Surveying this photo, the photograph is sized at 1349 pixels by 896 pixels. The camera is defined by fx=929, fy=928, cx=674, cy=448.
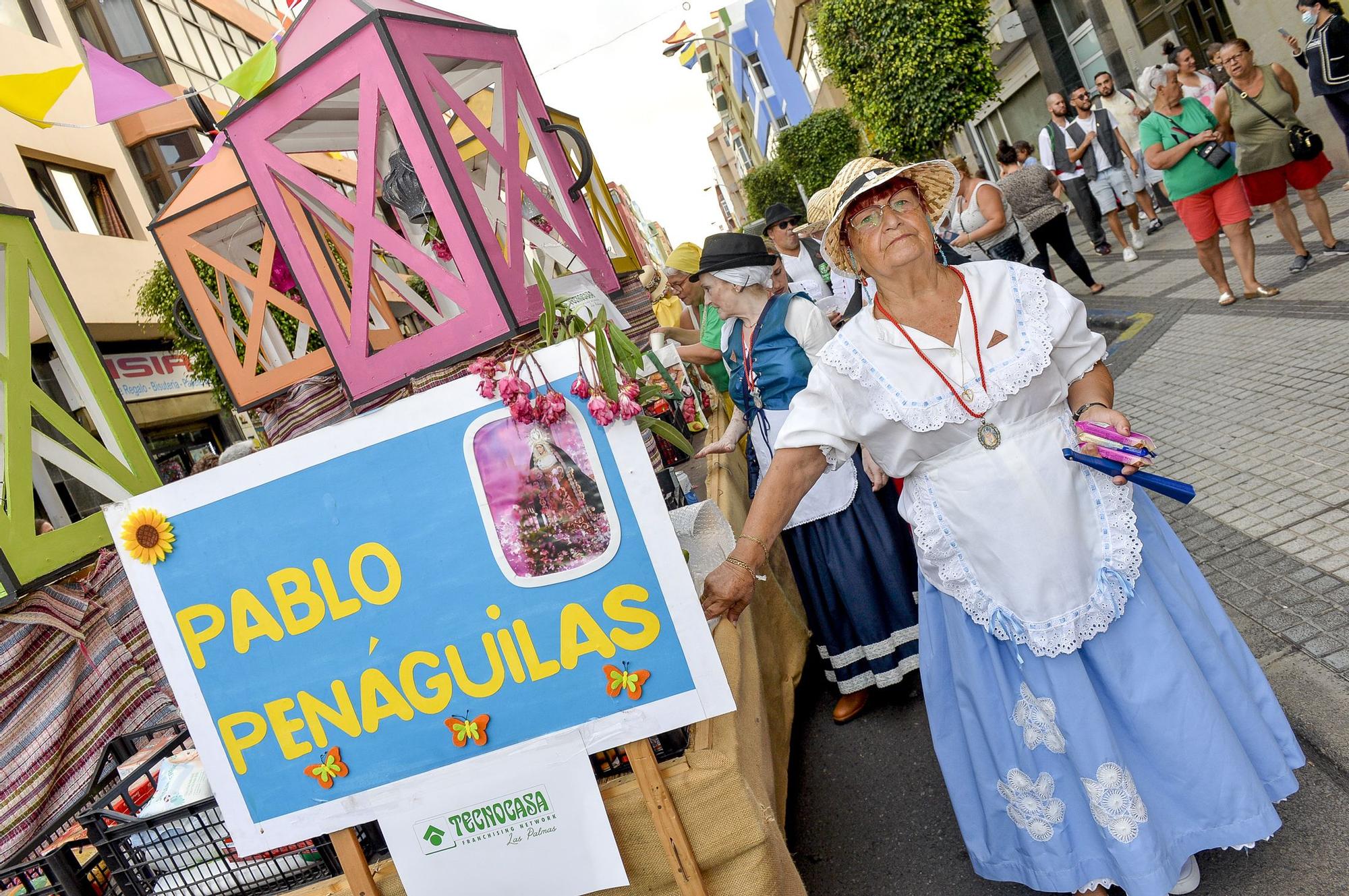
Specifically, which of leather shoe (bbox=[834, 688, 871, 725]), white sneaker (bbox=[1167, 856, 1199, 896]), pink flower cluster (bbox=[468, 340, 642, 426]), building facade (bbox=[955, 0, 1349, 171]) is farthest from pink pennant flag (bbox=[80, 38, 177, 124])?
building facade (bbox=[955, 0, 1349, 171])

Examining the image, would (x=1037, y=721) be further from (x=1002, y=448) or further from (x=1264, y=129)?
(x=1264, y=129)

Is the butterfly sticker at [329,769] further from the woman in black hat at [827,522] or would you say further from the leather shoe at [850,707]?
the leather shoe at [850,707]

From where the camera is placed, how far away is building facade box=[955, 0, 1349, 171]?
10969 millimetres

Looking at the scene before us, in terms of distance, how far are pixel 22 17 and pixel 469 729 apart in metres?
17.7

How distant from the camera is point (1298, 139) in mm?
6281

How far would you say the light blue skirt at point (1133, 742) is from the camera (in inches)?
84.8

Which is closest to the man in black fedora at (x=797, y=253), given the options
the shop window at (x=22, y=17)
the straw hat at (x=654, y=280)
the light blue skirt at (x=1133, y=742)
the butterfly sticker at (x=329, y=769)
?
the straw hat at (x=654, y=280)

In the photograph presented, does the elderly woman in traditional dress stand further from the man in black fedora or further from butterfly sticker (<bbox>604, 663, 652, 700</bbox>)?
the man in black fedora

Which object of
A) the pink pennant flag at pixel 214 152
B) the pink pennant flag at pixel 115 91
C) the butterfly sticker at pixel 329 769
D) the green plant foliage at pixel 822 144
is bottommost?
the butterfly sticker at pixel 329 769

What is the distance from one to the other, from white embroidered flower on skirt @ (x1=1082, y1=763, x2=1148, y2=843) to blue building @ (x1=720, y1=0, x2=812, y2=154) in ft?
125

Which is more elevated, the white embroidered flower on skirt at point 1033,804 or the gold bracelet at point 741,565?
the gold bracelet at point 741,565

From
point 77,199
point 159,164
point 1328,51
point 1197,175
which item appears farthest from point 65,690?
point 159,164

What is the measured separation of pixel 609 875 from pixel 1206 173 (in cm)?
637

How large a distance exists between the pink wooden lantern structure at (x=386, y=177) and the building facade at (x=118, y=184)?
10920 mm
